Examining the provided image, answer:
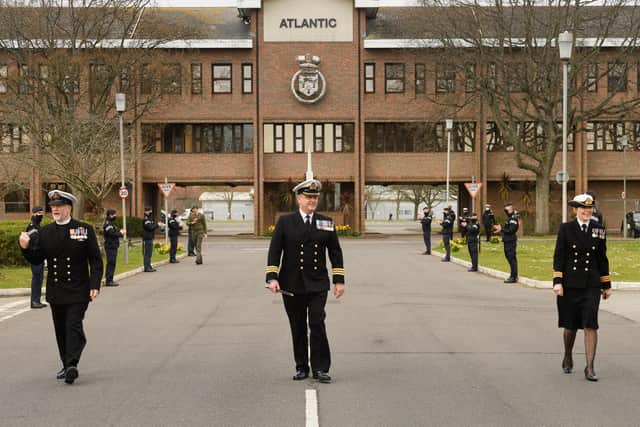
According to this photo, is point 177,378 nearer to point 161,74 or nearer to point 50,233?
point 50,233

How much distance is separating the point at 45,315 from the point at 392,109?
3750cm

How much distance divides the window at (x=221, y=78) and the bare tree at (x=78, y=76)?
12.6 feet

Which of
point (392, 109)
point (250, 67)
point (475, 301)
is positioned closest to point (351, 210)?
point (392, 109)

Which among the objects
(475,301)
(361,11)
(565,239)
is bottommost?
(475,301)

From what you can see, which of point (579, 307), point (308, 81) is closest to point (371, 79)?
point (308, 81)

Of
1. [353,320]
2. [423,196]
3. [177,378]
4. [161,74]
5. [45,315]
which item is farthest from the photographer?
[423,196]

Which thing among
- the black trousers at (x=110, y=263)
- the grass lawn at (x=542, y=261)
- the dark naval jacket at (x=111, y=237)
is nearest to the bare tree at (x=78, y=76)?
the dark naval jacket at (x=111, y=237)

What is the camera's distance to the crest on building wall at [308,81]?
47.9 m

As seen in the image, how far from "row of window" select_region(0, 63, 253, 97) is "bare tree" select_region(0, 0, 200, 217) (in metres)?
0.06

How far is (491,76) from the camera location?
43312 mm

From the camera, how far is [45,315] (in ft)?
44.3

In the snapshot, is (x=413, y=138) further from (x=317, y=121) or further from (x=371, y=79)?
(x=317, y=121)

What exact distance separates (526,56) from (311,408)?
37.8 meters

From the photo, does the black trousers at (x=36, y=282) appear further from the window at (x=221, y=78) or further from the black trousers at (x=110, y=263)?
the window at (x=221, y=78)
